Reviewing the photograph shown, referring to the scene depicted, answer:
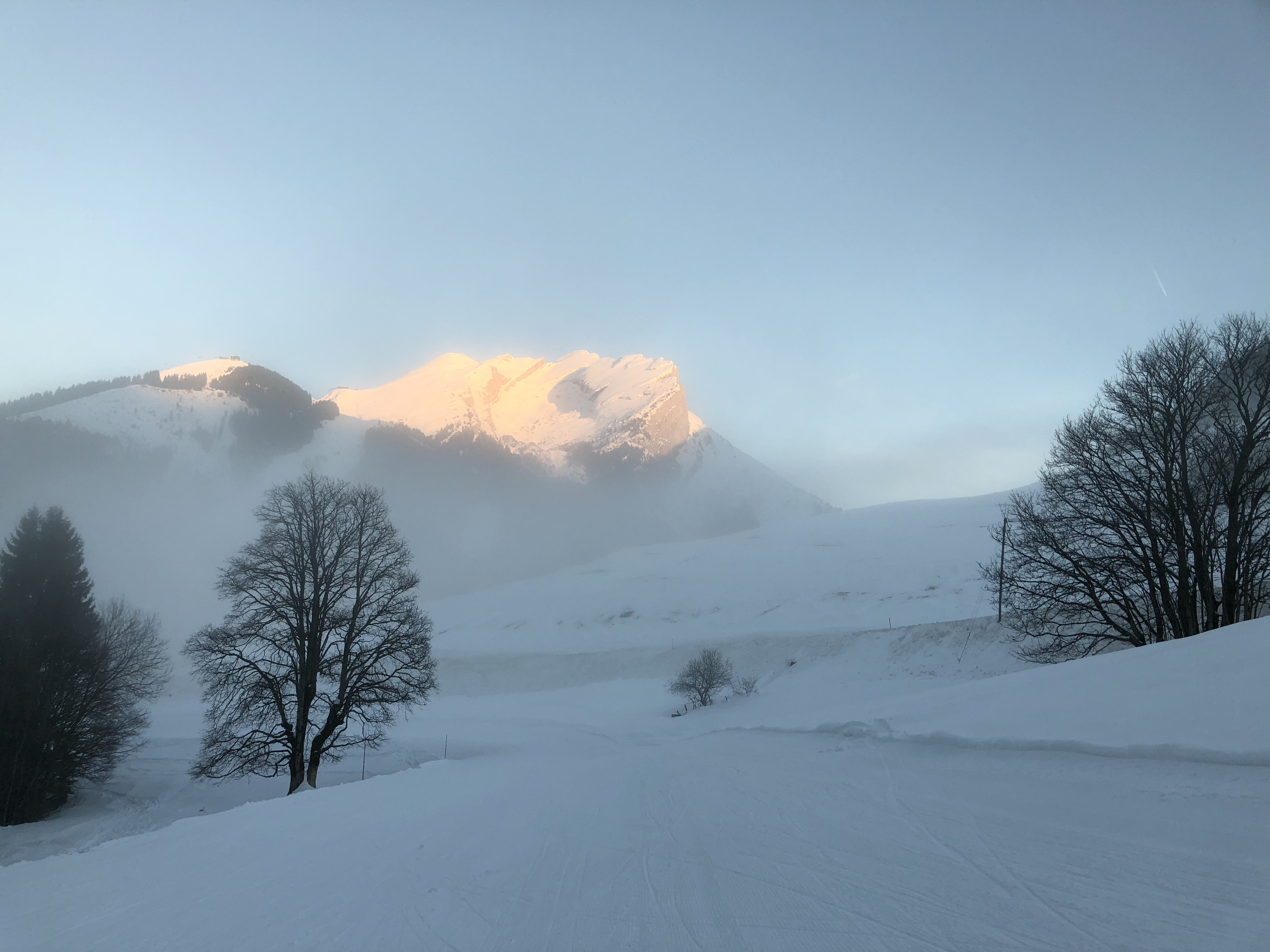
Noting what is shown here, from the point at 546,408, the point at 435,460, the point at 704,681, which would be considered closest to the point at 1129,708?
the point at 704,681

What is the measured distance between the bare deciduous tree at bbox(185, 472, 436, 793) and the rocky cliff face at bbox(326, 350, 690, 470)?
13500cm

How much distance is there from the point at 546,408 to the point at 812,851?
184 m

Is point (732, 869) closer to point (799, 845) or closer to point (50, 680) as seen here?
point (799, 845)

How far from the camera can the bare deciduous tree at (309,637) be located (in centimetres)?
1348

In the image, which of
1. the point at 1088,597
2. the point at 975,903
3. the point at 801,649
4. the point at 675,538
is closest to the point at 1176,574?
the point at 1088,597

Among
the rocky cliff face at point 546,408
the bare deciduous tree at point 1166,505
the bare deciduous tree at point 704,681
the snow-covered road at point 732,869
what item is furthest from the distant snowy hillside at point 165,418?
the bare deciduous tree at point 1166,505

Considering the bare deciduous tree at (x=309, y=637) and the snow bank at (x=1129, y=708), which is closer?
the snow bank at (x=1129, y=708)

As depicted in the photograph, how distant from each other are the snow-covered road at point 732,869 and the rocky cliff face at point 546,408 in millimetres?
145700

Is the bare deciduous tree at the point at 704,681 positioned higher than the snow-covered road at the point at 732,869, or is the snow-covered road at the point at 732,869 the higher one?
the snow-covered road at the point at 732,869

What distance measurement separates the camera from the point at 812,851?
15.5 feet

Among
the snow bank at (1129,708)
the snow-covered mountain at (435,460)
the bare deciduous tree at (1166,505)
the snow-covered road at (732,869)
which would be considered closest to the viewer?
the snow-covered road at (732,869)

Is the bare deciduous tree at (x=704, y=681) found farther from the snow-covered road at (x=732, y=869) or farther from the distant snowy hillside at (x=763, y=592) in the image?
the snow-covered road at (x=732, y=869)

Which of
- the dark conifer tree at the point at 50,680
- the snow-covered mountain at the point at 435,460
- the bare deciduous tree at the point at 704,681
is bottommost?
the bare deciduous tree at the point at 704,681

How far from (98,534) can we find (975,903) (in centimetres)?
13194
